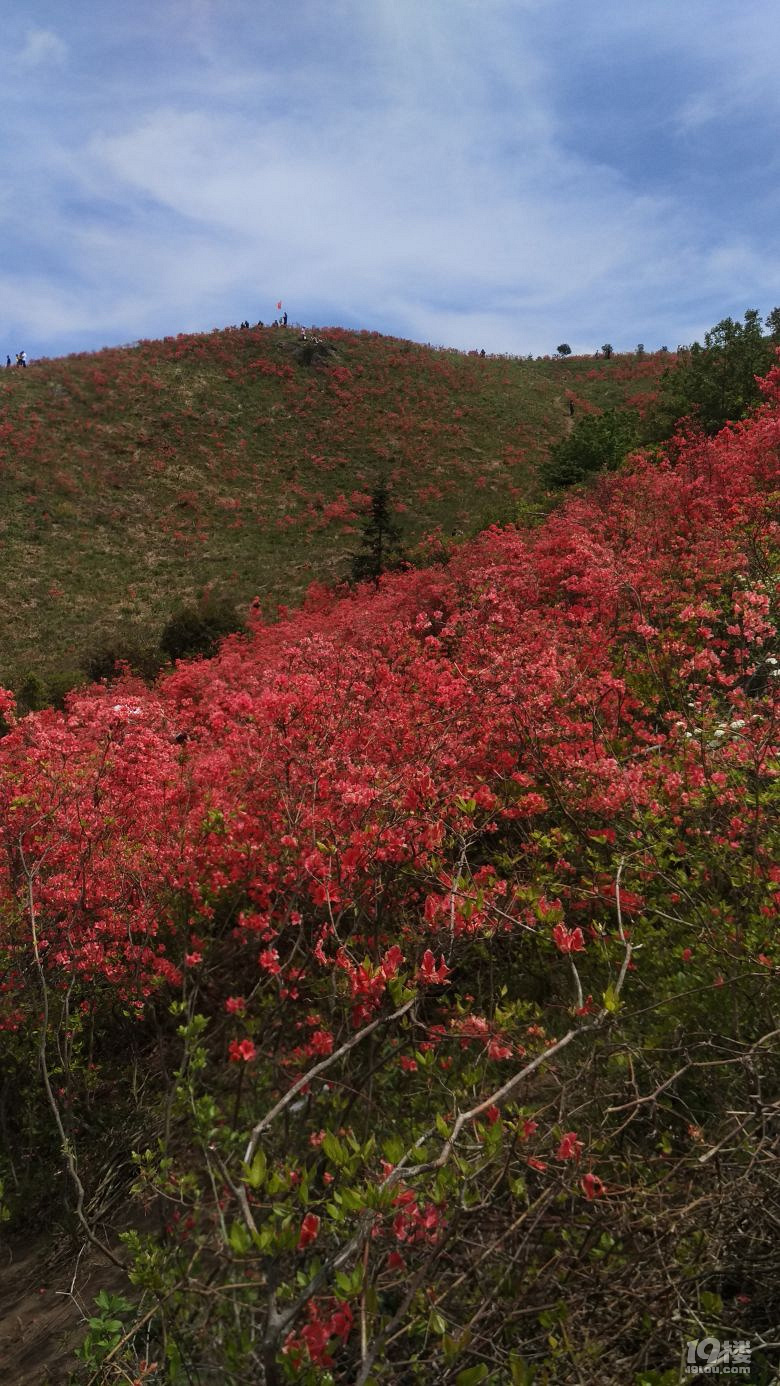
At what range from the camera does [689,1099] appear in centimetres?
321

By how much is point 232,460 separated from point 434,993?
3993 cm

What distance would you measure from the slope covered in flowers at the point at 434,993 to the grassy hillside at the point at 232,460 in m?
16.6

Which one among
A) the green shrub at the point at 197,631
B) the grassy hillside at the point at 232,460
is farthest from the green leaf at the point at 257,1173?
the grassy hillside at the point at 232,460

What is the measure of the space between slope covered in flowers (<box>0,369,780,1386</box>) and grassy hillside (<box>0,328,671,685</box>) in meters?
16.6

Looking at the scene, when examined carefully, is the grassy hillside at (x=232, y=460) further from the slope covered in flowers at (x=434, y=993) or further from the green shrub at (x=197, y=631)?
the slope covered in flowers at (x=434, y=993)

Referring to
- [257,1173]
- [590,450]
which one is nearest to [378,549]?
[590,450]

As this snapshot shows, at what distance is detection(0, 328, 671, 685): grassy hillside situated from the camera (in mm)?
29062

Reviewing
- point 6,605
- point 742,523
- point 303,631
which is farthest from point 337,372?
point 742,523

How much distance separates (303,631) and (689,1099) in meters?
16.9

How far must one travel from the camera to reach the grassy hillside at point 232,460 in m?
29.1

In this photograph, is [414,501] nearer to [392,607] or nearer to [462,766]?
[392,607]

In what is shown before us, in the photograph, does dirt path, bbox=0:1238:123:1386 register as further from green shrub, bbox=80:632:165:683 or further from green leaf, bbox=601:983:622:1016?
green shrub, bbox=80:632:165:683

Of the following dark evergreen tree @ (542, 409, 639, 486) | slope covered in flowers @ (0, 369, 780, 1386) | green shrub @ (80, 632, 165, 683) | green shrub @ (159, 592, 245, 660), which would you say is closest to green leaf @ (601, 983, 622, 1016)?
slope covered in flowers @ (0, 369, 780, 1386)

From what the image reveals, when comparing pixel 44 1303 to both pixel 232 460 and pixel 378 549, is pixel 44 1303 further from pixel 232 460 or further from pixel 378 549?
pixel 232 460
